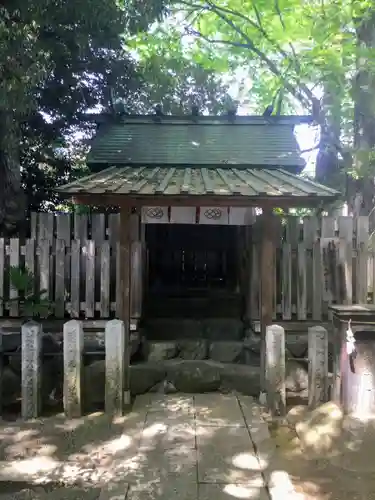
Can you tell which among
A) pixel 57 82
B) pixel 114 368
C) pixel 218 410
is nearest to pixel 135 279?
pixel 114 368

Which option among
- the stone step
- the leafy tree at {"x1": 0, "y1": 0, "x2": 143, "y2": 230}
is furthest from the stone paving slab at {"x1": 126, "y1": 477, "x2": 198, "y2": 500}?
the leafy tree at {"x1": 0, "y1": 0, "x2": 143, "y2": 230}

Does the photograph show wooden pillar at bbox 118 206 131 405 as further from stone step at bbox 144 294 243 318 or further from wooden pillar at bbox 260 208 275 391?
stone step at bbox 144 294 243 318

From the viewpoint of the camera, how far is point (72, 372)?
6738mm

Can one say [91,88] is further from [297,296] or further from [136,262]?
[297,296]

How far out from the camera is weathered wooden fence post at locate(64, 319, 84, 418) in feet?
22.1

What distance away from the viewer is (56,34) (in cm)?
850

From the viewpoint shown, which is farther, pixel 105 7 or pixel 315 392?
pixel 105 7

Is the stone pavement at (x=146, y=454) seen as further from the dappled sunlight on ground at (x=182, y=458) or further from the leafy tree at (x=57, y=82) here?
the leafy tree at (x=57, y=82)

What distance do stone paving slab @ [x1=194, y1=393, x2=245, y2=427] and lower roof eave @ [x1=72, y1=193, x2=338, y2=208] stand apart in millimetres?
3118

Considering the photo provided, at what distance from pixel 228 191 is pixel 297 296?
8.35 ft

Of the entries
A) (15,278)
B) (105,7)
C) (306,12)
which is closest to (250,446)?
(15,278)

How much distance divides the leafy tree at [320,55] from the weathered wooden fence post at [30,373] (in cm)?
696

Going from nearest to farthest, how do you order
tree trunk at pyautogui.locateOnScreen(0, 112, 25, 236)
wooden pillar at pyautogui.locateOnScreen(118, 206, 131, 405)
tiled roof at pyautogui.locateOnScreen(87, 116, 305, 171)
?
wooden pillar at pyautogui.locateOnScreen(118, 206, 131, 405) < tree trunk at pyautogui.locateOnScreen(0, 112, 25, 236) < tiled roof at pyautogui.locateOnScreen(87, 116, 305, 171)

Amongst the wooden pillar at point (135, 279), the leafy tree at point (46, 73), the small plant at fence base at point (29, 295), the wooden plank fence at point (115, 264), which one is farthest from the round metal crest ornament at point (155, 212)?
the leafy tree at point (46, 73)
